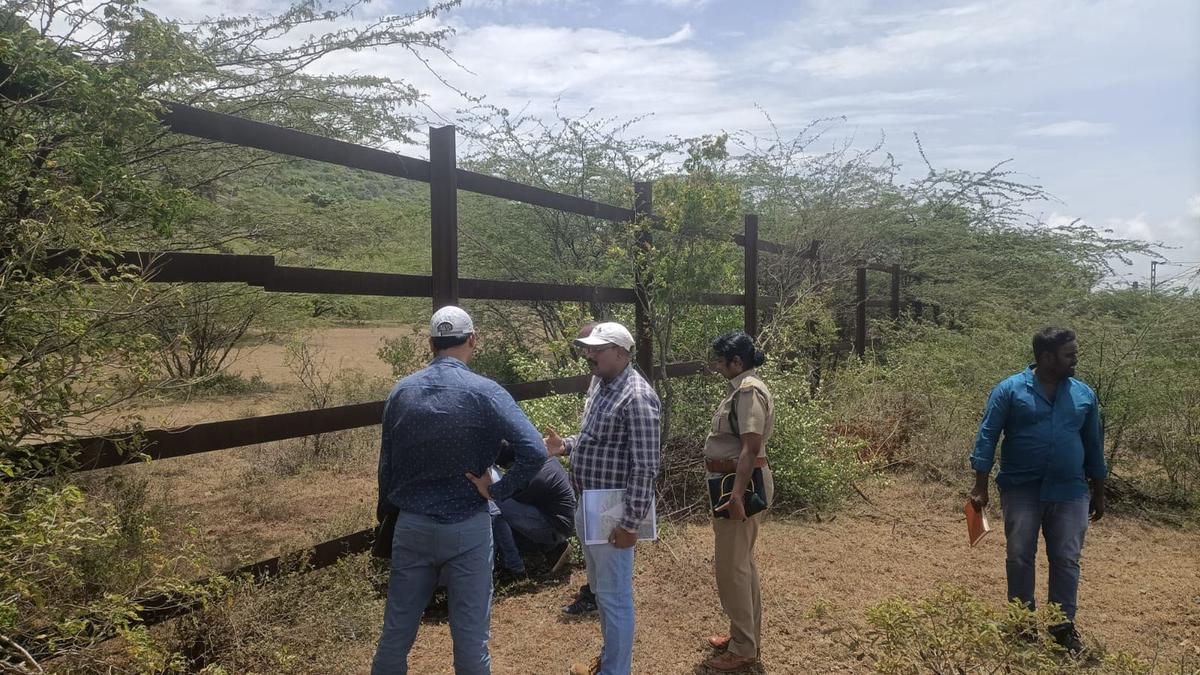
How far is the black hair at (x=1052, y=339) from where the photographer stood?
3.93 m

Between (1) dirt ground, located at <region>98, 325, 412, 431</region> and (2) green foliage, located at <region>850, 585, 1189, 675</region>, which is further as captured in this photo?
(1) dirt ground, located at <region>98, 325, 412, 431</region>

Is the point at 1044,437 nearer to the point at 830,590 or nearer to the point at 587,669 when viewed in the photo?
the point at 830,590

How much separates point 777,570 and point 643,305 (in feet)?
7.29

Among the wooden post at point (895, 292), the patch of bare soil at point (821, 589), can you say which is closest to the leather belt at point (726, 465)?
the patch of bare soil at point (821, 589)

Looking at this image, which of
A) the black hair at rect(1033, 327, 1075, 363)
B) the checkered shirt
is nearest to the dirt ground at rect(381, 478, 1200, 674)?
the checkered shirt

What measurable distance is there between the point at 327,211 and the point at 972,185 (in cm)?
1266

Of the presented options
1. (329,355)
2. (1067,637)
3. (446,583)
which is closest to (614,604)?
(446,583)

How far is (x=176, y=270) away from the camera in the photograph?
3006mm

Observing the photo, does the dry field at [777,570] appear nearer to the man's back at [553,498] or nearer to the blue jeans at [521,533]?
the blue jeans at [521,533]

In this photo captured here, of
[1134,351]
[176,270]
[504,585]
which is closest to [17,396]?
[176,270]

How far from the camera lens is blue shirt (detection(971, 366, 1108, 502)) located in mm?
3926

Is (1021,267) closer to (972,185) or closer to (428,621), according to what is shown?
(972,185)

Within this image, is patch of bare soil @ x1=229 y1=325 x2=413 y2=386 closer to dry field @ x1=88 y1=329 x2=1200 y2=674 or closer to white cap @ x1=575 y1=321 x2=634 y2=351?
dry field @ x1=88 y1=329 x2=1200 y2=674

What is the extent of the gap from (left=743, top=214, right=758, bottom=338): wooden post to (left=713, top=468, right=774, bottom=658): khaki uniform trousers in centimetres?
400
